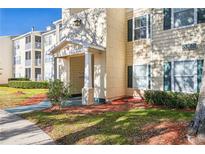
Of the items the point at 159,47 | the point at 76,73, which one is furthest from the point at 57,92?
the point at 159,47

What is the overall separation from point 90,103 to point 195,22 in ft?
20.8

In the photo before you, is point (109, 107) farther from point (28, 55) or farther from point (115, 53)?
point (28, 55)

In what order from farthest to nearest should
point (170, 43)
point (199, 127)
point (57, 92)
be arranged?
point (170, 43) < point (57, 92) < point (199, 127)

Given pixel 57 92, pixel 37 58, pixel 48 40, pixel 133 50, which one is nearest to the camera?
pixel 57 92

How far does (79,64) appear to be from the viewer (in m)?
15.4

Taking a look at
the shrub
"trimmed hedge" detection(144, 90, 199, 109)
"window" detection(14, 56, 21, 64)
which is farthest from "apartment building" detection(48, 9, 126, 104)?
"window" detection(14, 56, 21, 64)

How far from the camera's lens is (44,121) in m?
8.66

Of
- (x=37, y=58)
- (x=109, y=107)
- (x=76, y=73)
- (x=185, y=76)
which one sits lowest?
(x=109, y=107)

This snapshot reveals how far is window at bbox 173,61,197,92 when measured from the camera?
10604mm

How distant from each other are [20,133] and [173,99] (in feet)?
20.8

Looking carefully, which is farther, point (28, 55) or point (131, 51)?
point (28, 55)

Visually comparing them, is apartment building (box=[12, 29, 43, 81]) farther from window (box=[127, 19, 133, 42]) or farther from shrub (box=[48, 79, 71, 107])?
shrub (box=[48, 79, 71, 107])

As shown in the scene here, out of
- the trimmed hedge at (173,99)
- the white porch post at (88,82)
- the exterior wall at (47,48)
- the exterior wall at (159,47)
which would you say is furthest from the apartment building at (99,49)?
the exterior wall at (47,48)
